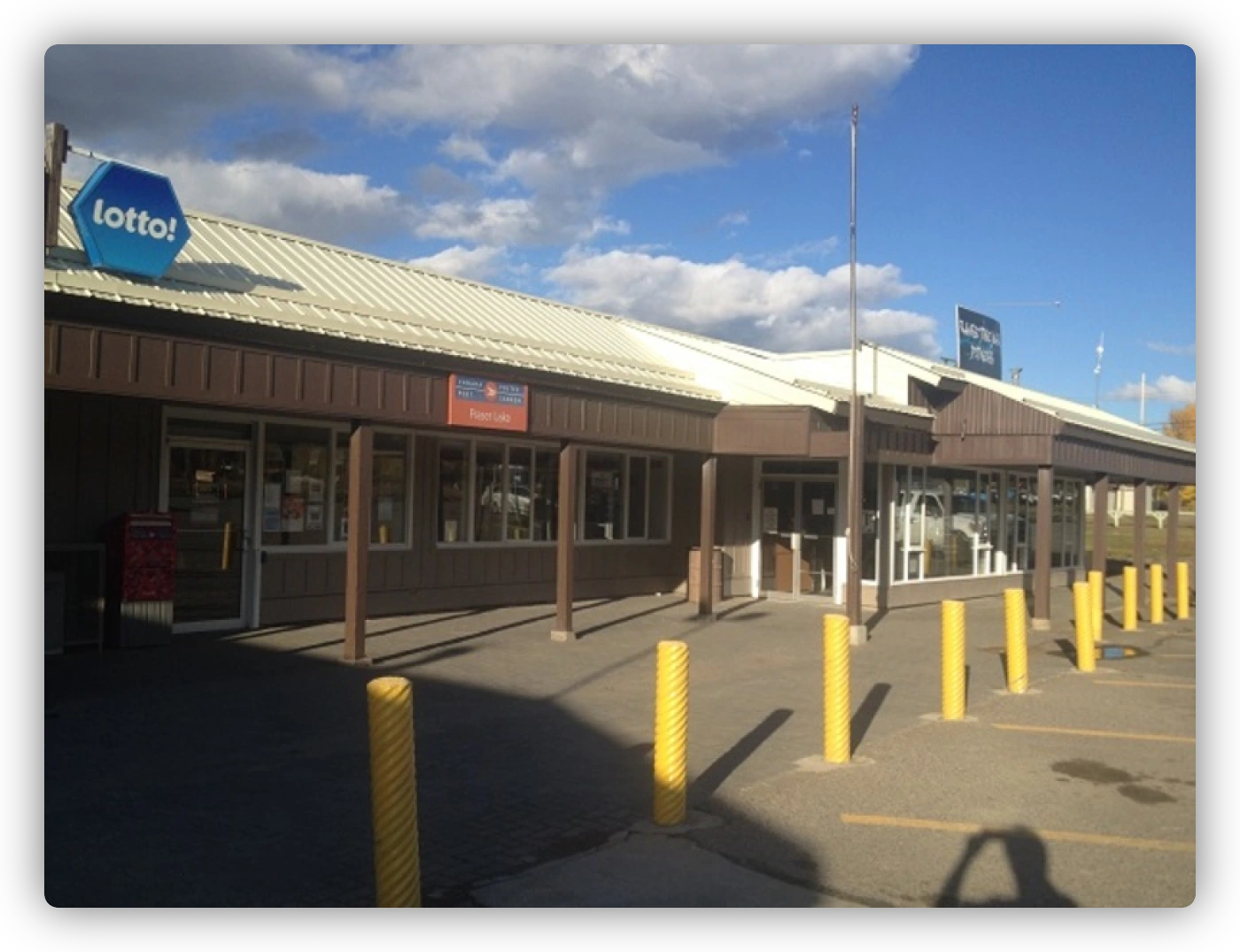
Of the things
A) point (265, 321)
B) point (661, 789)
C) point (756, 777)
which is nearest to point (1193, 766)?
point (756, 777)

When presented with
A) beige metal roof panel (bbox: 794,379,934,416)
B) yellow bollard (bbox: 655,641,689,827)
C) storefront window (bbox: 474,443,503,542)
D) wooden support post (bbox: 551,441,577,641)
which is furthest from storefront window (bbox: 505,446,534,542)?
yellow bollard (bbox: 655,641,689,827)

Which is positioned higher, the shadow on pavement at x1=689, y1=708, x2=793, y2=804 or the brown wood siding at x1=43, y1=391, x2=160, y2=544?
the brown wood siding at x1=43, y1=391, x2=160, y2=544

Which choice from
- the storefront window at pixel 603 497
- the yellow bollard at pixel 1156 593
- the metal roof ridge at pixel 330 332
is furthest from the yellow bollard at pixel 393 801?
the yellow bollard at pixel 1156 593

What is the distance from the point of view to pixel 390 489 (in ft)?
52.4

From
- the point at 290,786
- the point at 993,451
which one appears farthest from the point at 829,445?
the point at 290,786

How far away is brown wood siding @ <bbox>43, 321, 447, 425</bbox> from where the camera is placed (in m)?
9.46

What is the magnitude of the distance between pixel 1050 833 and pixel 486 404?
7.87 m

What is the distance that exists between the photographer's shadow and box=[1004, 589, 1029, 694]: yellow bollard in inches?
188

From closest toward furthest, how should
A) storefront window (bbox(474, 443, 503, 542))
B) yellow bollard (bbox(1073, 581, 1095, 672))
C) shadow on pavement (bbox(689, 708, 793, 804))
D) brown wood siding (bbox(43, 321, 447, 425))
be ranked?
shadow on pavement (bbox(689, 708, 793, 804)) < brown wood siding (bbox(43, 321, 447, 425)) < yellow bollard (bbox(1073, 581, 1095, 672)) < storefront window (bbox(474, 443, 503, 542))

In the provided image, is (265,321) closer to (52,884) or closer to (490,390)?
(490,390)

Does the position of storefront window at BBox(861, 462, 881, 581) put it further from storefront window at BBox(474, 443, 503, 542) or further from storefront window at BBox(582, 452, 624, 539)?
storefront window at BBox(474, 443, 503, 542)

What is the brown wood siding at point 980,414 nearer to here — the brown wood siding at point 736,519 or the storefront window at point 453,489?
the brown wood siding at point 736,519

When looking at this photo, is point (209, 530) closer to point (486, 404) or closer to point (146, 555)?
point (146, 555)

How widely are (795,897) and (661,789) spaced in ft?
4.16
